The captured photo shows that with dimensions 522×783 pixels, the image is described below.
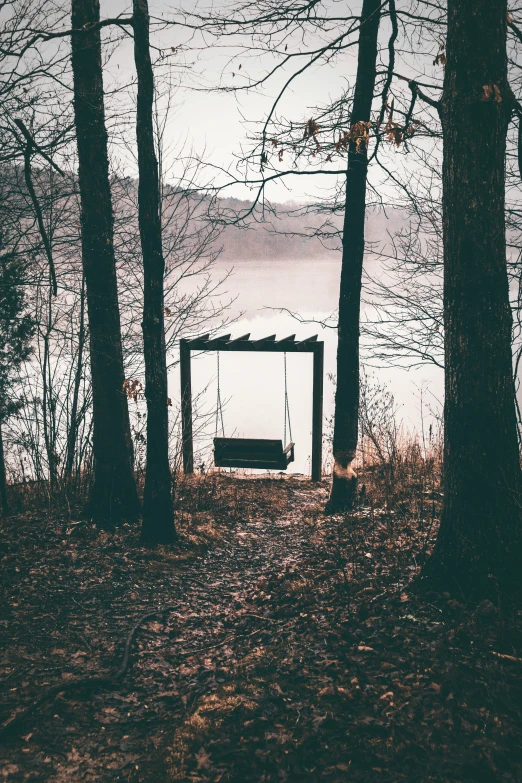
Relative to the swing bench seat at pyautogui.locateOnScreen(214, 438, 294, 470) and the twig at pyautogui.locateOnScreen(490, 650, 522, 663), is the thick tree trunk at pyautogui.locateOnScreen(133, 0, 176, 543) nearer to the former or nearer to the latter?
the swing bench seat at pyautogui.locateOnScreen(214, 438, 294, 470)

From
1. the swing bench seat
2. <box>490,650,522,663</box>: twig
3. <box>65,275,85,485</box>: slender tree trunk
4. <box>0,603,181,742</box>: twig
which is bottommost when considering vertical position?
A: <box>0,603,181,742</box>: twig

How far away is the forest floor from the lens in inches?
123

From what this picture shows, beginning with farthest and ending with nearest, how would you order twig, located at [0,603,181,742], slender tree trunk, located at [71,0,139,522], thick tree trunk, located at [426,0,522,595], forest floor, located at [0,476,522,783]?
slender tree trunk, located at [71,0,139,522]
thick tree trunk, located at [426,0,522,595]
twig, located at [0,603,181,742]
forest floor, located at [0,476,522,783]

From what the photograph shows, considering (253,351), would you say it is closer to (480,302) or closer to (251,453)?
(251,453)

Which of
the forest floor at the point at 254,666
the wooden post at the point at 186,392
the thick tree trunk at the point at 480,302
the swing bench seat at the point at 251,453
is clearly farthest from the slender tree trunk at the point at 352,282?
the wooden post at the point at 186,392

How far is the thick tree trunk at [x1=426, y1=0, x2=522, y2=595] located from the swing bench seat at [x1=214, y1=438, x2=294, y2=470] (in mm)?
4371

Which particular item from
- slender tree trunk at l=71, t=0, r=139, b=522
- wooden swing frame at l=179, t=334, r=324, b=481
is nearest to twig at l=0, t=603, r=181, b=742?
slender tree trunk at l=71, t=0, r=139, b=522

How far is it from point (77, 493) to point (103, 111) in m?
5.09

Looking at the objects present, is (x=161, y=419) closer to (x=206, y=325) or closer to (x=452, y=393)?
(x=452, y=393)

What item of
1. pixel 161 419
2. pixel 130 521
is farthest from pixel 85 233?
pixel 130 521

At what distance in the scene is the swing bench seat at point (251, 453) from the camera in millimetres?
8703

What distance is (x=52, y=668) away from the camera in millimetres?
4203

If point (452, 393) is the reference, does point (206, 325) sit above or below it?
above

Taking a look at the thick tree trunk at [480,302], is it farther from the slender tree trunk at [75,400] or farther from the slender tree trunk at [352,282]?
the slender tree trunk at [75,400]
